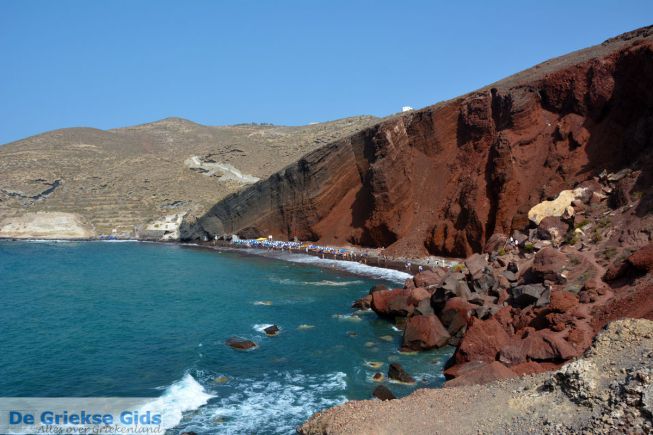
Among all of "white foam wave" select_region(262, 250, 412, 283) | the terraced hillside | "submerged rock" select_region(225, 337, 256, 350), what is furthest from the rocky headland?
the terraced hillside

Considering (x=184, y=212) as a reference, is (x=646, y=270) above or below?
below

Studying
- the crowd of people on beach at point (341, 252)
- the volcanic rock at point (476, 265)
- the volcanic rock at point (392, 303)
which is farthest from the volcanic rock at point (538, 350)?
the crowd of people on beach at point (341, 252)

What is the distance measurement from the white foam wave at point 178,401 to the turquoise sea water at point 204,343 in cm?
8

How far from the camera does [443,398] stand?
14.7m

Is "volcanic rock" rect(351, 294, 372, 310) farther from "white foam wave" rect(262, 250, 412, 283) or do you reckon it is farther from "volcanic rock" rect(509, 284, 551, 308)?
"volcanic rock" rect(509, 284, 551, 308)

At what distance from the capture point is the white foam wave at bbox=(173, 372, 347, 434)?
17.4 meters

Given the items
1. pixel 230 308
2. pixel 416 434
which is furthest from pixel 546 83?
pixel 416 434

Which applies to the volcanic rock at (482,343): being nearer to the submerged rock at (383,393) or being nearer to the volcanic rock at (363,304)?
the submerged rock at (383,393)

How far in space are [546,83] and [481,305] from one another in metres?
30.0

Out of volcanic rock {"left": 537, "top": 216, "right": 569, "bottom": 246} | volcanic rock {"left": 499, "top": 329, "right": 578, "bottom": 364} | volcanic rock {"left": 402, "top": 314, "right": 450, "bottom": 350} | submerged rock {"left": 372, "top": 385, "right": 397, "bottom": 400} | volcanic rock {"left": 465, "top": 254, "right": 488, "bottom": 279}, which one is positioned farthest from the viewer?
volcanic rock {"left": 537, "top": 216, "right": 569, "bottom": 246}

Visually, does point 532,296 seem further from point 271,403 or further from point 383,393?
point 271,403

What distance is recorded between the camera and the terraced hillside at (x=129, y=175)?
340 feet

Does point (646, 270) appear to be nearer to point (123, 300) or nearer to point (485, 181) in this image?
point (485, 181)

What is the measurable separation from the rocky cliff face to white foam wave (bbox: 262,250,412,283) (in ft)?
15.0
